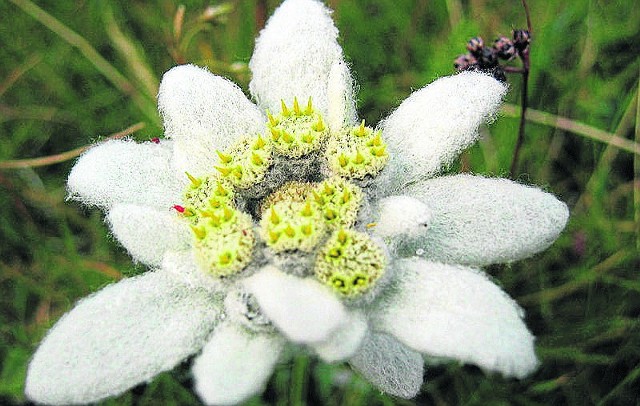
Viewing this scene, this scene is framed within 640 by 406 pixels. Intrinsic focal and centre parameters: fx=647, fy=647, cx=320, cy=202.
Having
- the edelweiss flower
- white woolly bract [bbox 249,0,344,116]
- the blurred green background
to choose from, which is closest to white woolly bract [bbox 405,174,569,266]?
the edelweiss flower

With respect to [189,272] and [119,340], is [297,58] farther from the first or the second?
[119,340]

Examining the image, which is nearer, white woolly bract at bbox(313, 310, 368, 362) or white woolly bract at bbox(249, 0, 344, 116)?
white woolly bract at bbox(313, 310, 368, 362)

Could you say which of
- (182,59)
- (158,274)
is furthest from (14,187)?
(158,274)

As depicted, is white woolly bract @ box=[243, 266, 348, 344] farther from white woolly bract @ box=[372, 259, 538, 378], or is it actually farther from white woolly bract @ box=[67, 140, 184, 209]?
white woolly bract @ box=[67, 140, 184, 209]

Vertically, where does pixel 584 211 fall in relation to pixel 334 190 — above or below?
below

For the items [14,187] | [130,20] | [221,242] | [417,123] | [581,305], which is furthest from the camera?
[130,20]

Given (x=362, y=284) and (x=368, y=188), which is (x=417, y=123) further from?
(x=362, y=284)

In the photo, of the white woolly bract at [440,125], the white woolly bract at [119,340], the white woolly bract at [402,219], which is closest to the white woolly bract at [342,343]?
the white woolly bract at [402,219]
